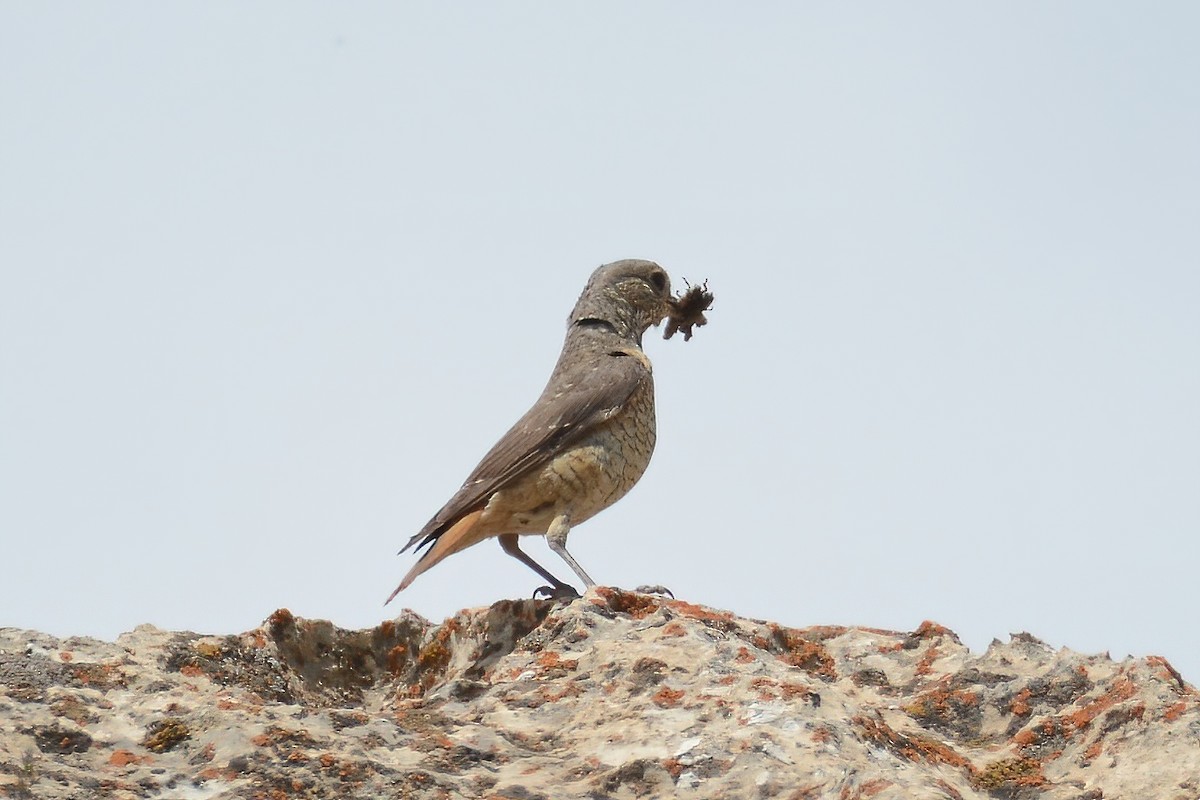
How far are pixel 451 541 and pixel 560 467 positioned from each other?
71 cm

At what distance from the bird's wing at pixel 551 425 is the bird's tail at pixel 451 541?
0.12 feet

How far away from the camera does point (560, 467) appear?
7953 millimetres

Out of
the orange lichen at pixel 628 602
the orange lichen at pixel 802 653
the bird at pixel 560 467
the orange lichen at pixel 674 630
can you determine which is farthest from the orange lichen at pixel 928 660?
the bird at pixel 560 467

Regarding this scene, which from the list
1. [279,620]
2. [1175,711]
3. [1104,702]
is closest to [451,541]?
[279,620]

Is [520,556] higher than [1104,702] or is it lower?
higher

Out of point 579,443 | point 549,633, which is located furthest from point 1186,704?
point 579,443

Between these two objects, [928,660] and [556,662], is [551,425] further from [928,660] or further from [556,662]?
[556,662]

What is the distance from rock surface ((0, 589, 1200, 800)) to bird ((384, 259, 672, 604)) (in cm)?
207

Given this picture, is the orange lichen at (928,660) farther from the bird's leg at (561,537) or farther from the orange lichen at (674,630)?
the bird's leg at (561,537)

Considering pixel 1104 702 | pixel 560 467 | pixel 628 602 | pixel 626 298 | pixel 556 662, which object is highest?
pixel 626 298

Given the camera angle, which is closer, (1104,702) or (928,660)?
(1104,702)

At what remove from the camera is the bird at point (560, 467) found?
25.5ft

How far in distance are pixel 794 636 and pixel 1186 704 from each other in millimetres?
1540

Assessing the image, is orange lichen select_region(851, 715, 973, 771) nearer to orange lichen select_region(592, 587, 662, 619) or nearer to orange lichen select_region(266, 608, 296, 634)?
orange lichen select_region(592, 587, 662, 619)
